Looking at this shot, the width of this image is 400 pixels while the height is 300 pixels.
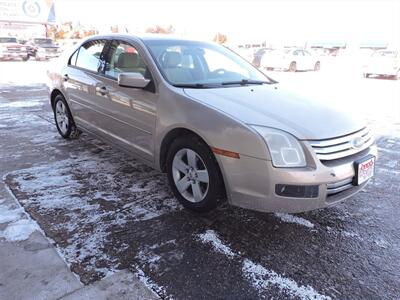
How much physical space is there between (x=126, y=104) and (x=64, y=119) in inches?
82.5

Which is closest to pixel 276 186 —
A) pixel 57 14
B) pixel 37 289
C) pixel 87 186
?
pixel 37 289

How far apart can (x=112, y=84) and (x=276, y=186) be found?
88.8 inches

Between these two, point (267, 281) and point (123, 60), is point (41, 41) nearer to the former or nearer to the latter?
point (123, 60)

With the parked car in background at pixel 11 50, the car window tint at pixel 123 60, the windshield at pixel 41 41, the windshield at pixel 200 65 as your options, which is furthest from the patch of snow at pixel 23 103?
the windshield at pixel 41 41

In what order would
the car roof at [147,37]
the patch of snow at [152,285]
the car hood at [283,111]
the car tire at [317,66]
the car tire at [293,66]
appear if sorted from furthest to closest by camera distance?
1. the car tire at [317,66]
2. the car tire at [293,66]
3. the car roof at [147,37]
4. the car hood at [283,111]
5. the patch of snow at [152,285]

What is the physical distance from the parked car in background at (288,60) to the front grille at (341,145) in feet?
64.1

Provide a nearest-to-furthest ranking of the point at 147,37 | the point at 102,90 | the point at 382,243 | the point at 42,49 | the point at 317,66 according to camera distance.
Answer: the point at 382,243 < the point at 147,37 < the point at 102,90 < the point at 317,66 < the point at 42,49

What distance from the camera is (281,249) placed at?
2.84 meters

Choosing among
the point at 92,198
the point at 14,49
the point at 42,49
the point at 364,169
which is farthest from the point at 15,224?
the point at 42,49

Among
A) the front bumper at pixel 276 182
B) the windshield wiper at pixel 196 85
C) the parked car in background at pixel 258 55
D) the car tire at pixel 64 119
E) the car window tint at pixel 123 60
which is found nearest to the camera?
the front bumper at pixel 276 182

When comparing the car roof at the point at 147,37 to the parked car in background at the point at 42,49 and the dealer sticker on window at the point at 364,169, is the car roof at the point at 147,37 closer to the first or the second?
the dealer sticker on window at the point at 364,169

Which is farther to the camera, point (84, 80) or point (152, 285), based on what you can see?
point (84, 80)

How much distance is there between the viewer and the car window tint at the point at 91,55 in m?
4.49

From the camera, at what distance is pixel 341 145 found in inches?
114
